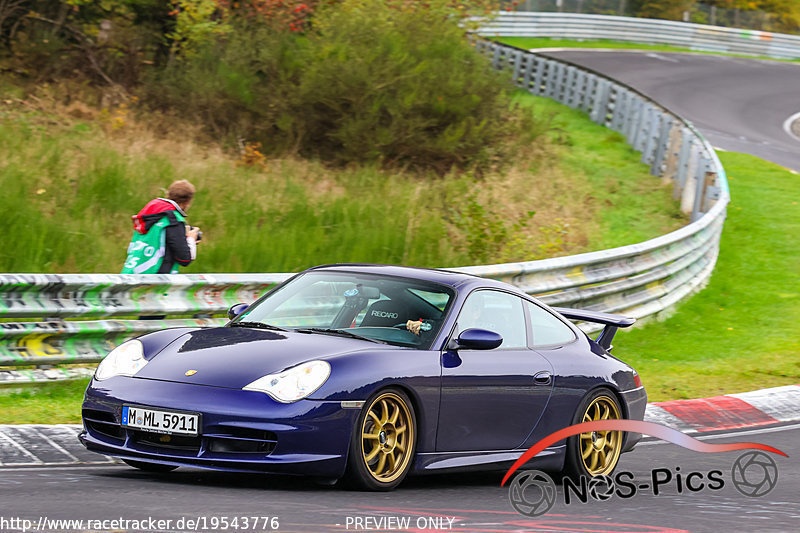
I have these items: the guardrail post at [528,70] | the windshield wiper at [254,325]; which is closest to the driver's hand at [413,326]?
the windshield wiper at [254,325]

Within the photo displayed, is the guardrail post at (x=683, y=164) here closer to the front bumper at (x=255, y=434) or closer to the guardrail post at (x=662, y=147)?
the guardrail post at (x=662, y=147)

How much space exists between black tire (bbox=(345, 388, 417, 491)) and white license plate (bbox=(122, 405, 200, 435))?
86 cm

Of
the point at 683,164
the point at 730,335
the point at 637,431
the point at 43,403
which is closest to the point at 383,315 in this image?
the point at 637,431

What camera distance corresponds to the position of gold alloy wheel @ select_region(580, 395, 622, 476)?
26.4 feet

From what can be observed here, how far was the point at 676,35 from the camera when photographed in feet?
176

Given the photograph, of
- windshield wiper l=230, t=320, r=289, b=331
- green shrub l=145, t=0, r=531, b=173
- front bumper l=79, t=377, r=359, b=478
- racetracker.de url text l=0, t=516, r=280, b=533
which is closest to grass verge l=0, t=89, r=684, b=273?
green shrub l=145, t=0, r=531, b=173

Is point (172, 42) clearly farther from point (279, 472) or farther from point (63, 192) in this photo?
point (279, 472)

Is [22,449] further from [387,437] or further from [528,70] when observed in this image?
[528,70]

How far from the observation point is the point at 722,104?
36750 millimetres

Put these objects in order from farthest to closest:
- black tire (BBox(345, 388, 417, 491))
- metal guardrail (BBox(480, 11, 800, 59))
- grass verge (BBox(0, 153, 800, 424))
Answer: metal guardrail (BBox(480, 11, 800, 59)) < grass verge (BBox(0, 153, 800, 424)) < black tire (BBox(345, 388, 417, 491))

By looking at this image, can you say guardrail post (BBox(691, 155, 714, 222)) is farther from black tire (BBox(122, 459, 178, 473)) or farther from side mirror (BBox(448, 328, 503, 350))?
black tire (BBox(122, 459, 178, 473))

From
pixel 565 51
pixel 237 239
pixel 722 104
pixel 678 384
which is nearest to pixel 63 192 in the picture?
pixel 237 239

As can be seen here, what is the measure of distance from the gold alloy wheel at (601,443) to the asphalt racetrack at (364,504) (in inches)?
10.8

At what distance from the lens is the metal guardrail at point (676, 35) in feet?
166
